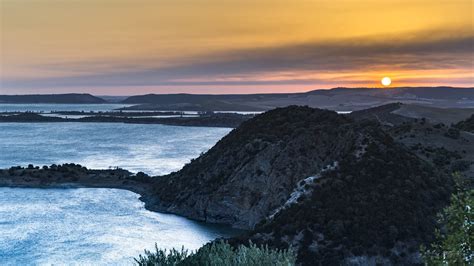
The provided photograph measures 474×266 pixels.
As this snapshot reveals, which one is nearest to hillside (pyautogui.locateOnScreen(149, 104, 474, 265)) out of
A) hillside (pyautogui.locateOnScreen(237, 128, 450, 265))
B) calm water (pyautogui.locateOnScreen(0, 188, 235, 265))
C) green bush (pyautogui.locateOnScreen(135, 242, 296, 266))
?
hillside (pyautogui.locateOnScreen(237, 128, 450, 265))

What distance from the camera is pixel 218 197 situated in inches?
2115

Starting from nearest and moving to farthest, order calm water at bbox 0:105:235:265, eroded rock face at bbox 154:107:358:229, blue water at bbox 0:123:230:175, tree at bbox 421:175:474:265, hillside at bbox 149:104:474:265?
tree at bbox 421:175:474:265, hillside at bbox 149:104:474:265, calm water at bbox 0:105:235:265, eroded rock face at bbox 154:107:358:229, blue water at bbox 0:123:230:175

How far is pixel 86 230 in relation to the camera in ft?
156

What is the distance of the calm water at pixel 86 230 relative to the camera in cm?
4025

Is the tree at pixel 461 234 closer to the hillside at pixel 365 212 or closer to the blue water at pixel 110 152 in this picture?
the hillside at pixel 365 212

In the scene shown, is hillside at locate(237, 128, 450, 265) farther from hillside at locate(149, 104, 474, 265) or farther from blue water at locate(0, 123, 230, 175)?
blue water at locate(0, 123, 230, 175)

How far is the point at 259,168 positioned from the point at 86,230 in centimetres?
1731

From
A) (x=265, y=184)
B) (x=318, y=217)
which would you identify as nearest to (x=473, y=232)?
(x=318, y=217)

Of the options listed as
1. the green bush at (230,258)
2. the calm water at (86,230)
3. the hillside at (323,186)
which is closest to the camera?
the green bush at (230,258)

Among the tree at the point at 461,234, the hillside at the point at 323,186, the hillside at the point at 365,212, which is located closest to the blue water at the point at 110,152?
the hillside at the point at 323,186

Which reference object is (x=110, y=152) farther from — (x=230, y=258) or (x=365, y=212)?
(x=230, y=258)

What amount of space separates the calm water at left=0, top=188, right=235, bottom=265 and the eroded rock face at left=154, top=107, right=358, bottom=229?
9.23 feet

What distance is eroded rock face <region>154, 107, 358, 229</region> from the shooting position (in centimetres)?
5078

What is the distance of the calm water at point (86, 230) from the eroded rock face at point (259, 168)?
2.81 meters
